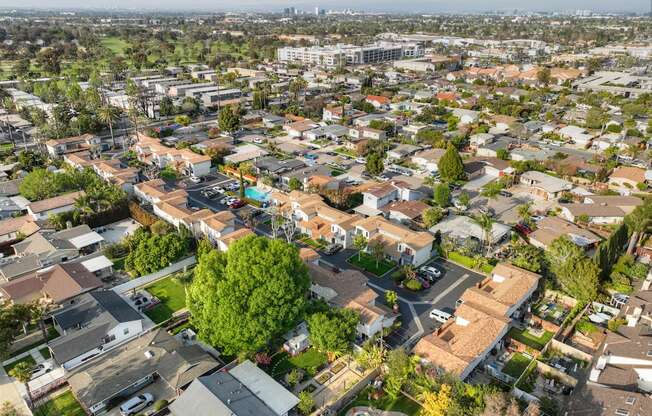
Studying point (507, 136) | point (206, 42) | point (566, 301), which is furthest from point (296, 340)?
point (206, 42)

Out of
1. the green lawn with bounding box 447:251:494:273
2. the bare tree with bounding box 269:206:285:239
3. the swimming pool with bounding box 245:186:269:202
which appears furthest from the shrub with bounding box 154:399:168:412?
the swimming pool with bounding box 245:186:269:202

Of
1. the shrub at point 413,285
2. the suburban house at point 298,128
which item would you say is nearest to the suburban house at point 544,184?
the shrub at point 413,285

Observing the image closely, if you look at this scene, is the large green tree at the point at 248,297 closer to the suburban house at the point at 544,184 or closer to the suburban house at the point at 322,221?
the suburban house at the point at 322,221

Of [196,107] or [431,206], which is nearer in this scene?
[431,206]

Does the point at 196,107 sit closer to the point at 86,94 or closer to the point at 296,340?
the point at 86,94

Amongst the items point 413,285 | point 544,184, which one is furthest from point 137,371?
point 544,184

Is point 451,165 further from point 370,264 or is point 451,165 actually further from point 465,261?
point 370,264
